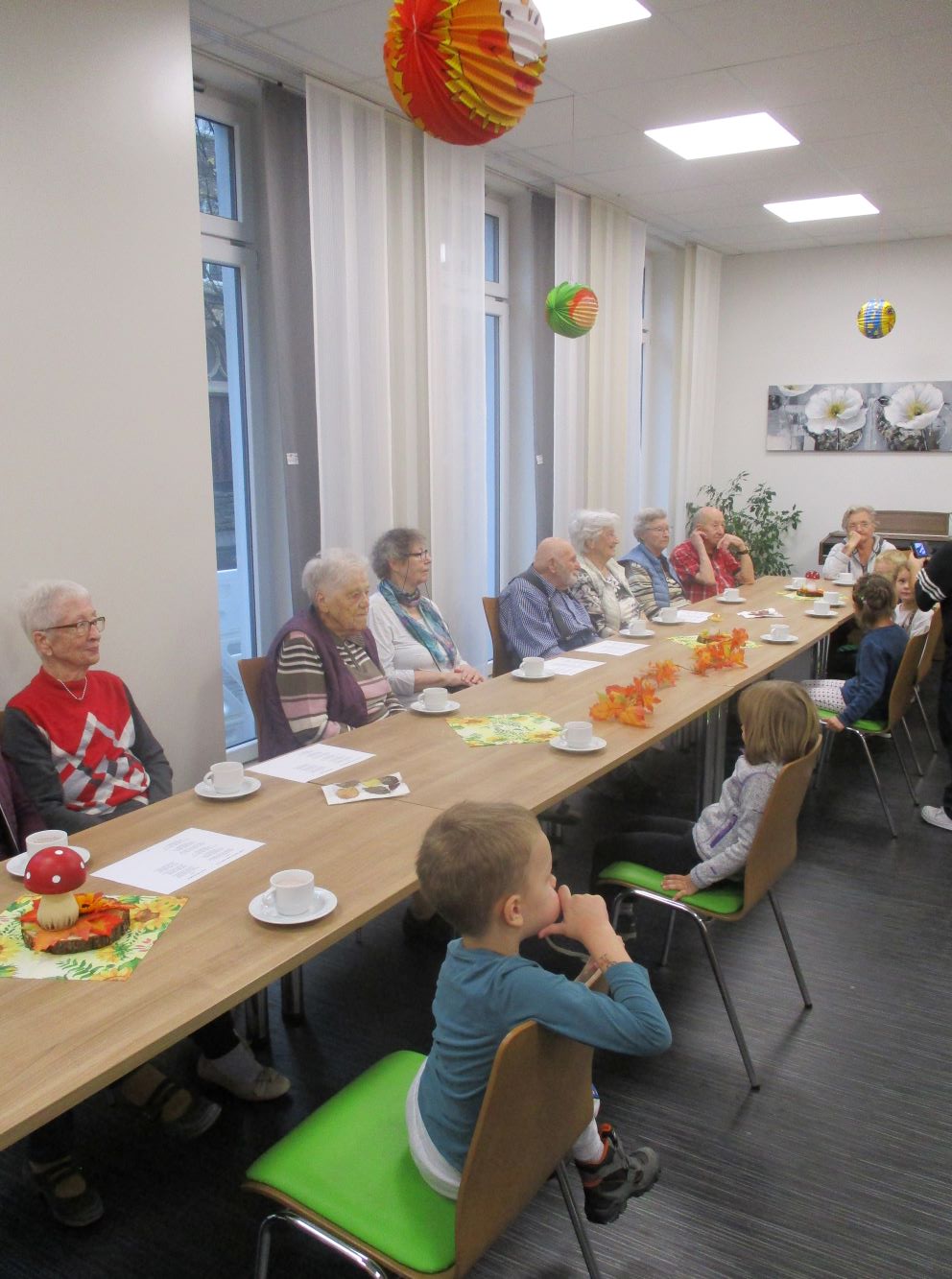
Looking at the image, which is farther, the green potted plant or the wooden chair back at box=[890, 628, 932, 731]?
the green potted plant

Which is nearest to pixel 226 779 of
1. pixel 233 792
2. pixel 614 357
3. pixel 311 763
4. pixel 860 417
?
pixel 233 792

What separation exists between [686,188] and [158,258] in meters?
4.03

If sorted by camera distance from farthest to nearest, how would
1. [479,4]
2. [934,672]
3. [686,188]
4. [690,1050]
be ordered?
[934,672] → [686,188] → [690,1050] → [479,4]

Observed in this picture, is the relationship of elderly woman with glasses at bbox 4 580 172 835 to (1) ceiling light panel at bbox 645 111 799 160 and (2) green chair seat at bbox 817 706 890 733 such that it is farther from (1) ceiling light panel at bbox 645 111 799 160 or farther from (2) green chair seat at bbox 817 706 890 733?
(1) ceiling light panel at bbox 645 111 799 160

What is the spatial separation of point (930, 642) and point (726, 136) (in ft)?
9.39

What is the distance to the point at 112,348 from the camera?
325 cm

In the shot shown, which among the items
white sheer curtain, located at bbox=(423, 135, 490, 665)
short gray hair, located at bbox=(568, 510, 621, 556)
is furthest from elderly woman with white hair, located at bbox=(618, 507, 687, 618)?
white sheer curtain, located at bbox=(423, 135, 490, 665)

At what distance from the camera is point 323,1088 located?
2.31m

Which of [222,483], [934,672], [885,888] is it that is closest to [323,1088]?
[885,888]

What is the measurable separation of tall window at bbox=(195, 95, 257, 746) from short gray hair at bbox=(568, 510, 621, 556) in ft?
5.40

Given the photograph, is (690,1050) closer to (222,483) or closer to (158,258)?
(158,258)

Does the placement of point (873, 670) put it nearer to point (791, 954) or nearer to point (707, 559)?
point (791, 954)

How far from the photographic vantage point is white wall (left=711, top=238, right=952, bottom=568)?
7754mm

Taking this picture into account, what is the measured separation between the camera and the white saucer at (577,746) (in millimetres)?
2553
